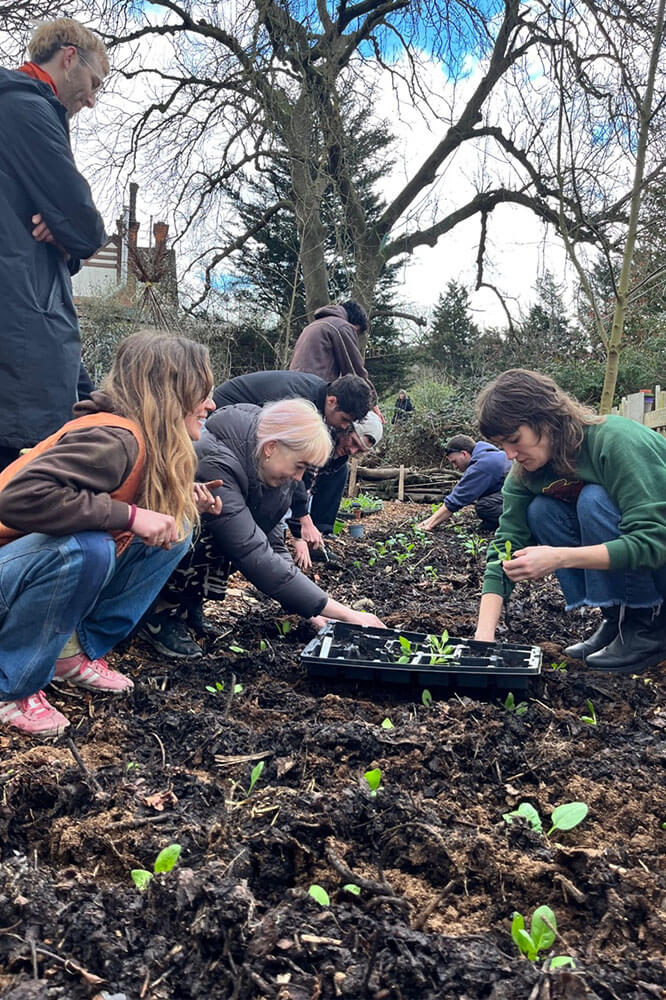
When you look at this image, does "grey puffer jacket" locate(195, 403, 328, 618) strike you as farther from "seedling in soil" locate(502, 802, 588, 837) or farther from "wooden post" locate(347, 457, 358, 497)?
"wooden post" locate(347, 457, 358, 497)

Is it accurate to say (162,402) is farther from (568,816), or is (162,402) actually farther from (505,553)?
(568,816)

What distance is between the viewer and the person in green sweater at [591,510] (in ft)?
8.62

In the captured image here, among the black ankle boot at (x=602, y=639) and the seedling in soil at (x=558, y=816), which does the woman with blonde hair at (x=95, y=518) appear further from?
the black ankle boot at (x=602, y=639)

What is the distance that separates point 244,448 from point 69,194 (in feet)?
3.53

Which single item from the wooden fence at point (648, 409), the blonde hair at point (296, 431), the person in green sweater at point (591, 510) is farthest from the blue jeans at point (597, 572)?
the wooden fence at point (648, 409)

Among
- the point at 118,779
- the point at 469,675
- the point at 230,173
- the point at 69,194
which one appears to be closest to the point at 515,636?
the point at 469,675

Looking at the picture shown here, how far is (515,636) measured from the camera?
337 cm

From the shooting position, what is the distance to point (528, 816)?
67.6 inches

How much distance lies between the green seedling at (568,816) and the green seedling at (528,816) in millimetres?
29

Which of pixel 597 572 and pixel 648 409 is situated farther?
pixel 648 409

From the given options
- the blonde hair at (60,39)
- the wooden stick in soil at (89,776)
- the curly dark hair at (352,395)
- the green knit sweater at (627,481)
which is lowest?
the wooden stick in soil at (89,776)

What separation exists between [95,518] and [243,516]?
817 mm

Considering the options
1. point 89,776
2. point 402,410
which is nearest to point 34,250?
point 89,776

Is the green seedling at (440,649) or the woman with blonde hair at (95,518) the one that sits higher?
the woman with blonde hair at (95,518)
